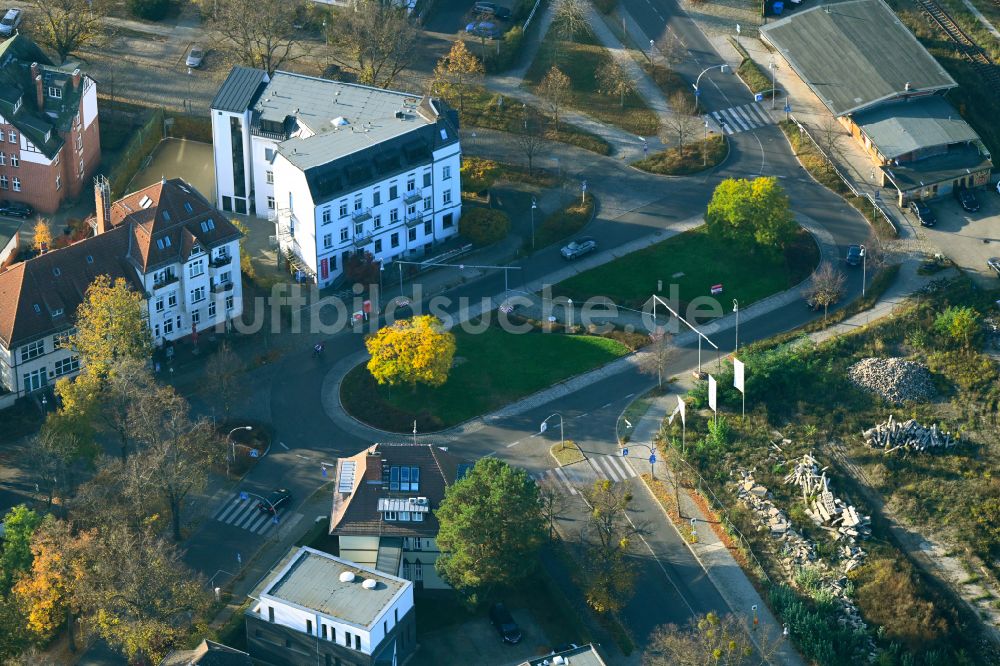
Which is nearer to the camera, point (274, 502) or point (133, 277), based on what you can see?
point (274, 502)

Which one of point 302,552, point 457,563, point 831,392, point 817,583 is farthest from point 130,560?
point 831,392

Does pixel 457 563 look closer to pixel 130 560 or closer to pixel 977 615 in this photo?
pixel 130 560

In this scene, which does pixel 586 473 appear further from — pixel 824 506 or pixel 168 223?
A: pixel 168 223

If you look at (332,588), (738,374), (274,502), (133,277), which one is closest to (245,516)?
(274,502)

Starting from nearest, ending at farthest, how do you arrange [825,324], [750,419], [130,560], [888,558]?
[130,560], [888,558], [750,419], [825,324]

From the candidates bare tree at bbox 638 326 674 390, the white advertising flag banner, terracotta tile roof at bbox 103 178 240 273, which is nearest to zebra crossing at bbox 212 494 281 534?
terracotta tile roof at bbox 103 178 240 273

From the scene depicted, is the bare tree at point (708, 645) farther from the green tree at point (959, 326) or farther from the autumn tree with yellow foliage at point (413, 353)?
the green tree at point (959, 326)
